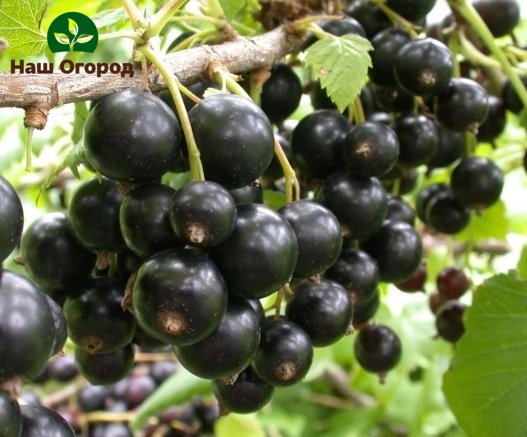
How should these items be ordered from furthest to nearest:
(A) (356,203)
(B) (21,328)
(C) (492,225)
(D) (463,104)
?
(C) (492,225), (D) (463,104), (A) (356,203), (B) (21,328)

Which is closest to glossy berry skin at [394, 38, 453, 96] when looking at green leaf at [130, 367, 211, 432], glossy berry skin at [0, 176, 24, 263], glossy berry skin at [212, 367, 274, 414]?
glossy berry skin at [212, 367, 274, 414]

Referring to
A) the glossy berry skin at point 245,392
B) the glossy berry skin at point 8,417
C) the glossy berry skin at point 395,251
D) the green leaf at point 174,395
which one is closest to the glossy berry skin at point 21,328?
the glossy berry skin at point 8,417

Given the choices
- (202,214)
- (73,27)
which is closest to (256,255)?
(202,214)

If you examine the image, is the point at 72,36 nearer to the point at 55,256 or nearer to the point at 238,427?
the point at 55,256

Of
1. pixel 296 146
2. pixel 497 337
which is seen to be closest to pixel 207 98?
pixel 296 146

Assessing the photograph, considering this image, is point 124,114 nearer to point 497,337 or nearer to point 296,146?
point 296,146

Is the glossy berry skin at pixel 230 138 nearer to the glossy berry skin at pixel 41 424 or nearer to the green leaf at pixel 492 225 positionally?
the glossy berry skin at pixel 41 424

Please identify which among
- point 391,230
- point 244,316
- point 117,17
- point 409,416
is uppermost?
point 117,17
